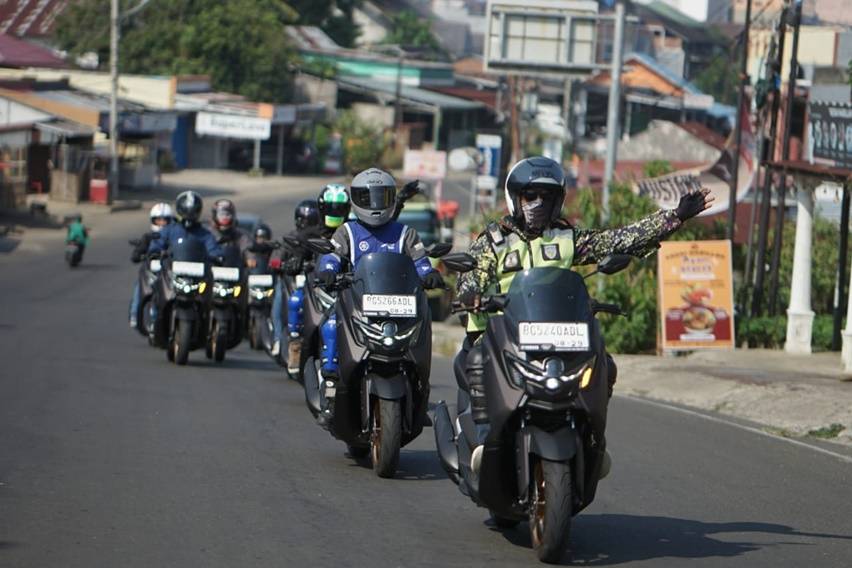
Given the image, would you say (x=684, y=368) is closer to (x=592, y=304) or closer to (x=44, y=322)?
(x=44, y=322)

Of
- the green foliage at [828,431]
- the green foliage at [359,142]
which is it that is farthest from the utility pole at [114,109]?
the green foliage at [828,431]

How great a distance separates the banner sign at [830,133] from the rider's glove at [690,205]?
1485 cm

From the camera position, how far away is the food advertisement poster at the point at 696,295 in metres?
23.3

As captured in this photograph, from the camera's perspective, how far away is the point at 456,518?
8742 millimetres

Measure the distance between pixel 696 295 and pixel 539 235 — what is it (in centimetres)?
1560

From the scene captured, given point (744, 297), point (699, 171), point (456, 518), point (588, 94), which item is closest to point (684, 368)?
point (744, 297)

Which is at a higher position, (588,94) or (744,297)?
(588,94)

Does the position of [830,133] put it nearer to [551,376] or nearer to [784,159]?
[784,159]

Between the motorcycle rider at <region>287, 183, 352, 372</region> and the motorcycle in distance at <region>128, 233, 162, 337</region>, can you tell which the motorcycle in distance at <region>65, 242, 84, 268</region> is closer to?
the motorcycle in distance at <region>128, 233, 162, 337</region>

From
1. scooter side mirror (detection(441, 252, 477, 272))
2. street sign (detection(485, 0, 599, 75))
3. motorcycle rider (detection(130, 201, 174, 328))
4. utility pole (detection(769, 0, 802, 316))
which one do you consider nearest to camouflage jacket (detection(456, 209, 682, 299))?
scooter side mirror (detection(441, 252, 477, 272))

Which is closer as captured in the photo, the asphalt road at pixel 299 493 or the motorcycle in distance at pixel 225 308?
the asphalt road at pixel 299 493

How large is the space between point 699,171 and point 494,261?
22645 mm

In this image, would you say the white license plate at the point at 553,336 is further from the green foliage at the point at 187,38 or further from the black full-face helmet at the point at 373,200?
the green foliage at the point at 187,38

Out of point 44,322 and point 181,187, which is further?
point 181,187
